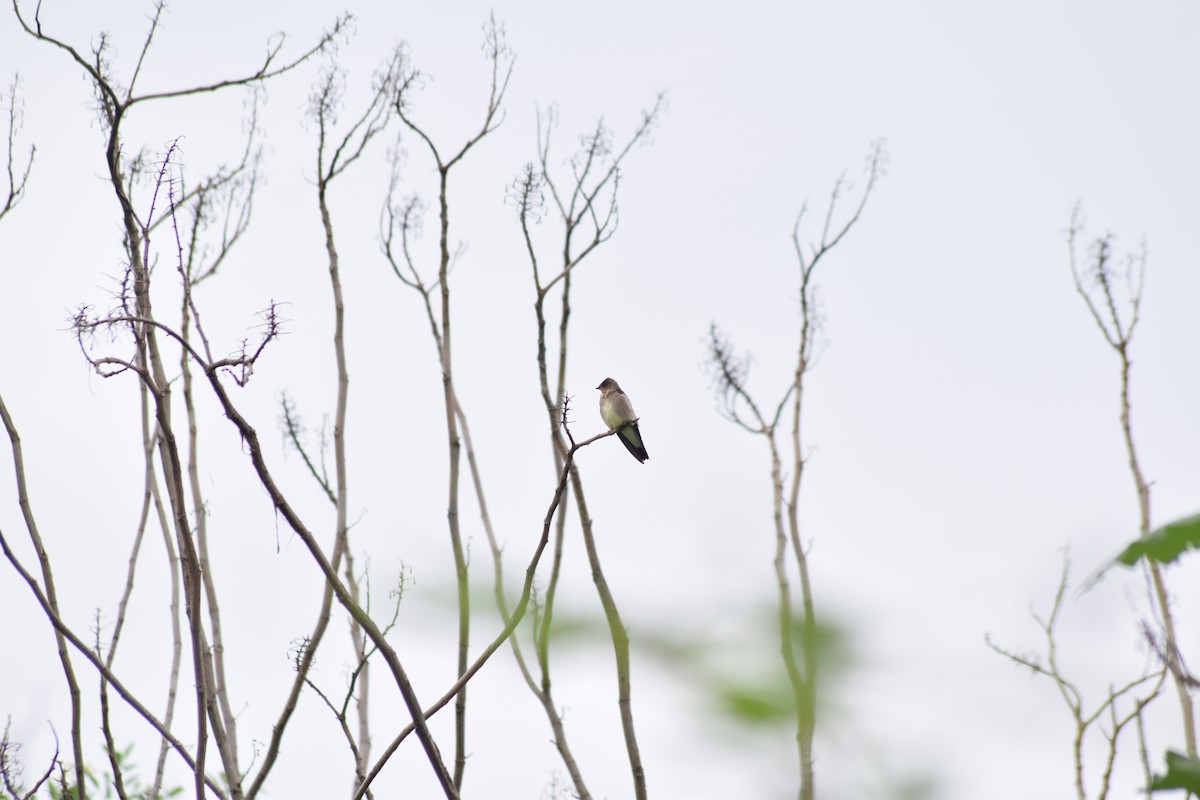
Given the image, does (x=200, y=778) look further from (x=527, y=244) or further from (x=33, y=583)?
(x=527, y=244)

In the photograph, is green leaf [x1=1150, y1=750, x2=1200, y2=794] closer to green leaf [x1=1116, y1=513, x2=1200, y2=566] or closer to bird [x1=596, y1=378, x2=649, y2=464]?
green leaf [x1=1116, y1=513, x2=1200, y2=566]

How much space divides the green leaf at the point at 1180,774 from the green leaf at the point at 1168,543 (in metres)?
0.28

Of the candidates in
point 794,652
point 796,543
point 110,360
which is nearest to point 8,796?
point 110,360

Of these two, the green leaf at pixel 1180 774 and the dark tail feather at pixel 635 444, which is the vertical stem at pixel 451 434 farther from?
the green leaf at pixel 1180 774

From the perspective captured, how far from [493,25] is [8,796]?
5194 millimetres

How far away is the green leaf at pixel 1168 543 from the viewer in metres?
1.76

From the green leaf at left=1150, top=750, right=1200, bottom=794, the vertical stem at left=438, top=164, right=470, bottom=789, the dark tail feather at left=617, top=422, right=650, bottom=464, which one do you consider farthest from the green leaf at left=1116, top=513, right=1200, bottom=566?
the dark tail feather at left=617, top=422, right=650, bottom=464

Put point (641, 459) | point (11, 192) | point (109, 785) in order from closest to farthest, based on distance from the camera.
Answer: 1. point (11, 192)
2. point (109, 785)
3. point (641, 459)

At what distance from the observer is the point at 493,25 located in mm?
7469

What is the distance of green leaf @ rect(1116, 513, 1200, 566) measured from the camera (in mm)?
1761

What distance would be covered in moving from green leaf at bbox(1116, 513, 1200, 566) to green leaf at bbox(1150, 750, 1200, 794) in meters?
0.28

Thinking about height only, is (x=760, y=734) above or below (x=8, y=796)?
below

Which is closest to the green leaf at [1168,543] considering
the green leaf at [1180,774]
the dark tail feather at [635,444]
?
the green leaf at [1180,774]

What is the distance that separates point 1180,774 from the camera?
1.62 m
